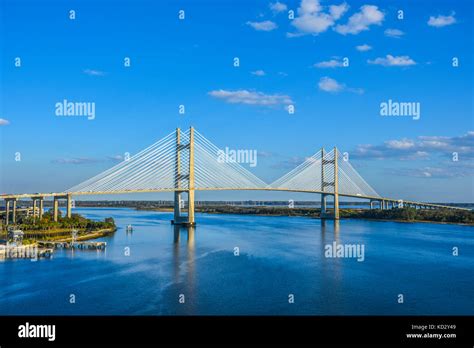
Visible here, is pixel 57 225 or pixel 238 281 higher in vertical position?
pixel 57 225

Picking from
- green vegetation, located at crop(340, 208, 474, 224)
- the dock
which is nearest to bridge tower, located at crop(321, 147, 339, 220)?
green vegetation, located at crop(340, 208, 474, 224)

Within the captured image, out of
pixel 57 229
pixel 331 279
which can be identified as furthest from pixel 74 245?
pixel 331 279

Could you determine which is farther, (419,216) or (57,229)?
(419,216)

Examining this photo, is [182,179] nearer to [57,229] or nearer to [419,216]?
[57,229]

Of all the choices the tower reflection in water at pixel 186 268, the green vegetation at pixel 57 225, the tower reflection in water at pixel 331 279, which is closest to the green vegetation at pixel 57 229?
the green vegetation at pixel 57 225

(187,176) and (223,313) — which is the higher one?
(187,176)

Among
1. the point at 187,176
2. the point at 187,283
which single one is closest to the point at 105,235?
the point at 187,176
